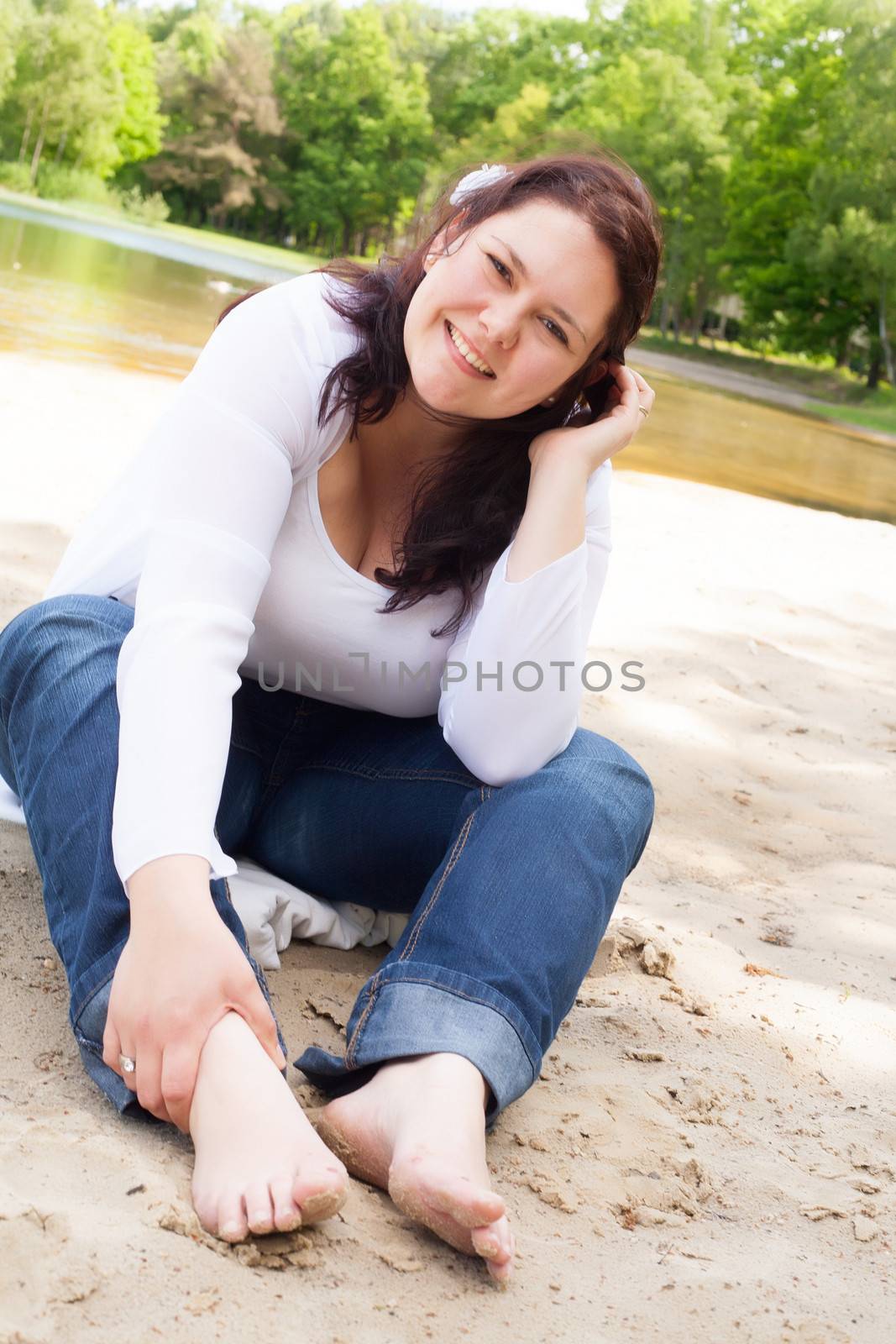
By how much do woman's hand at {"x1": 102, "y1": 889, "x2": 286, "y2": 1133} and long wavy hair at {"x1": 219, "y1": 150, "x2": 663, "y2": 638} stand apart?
1.96 feet

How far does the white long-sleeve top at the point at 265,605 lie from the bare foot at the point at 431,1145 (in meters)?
0.31

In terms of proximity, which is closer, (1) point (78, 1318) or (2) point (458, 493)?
(1) point (78, 1318)

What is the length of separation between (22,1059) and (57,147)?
4361cm

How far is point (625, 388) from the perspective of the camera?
1951 mm

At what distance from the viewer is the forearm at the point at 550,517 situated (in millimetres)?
1711

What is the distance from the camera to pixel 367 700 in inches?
73.0

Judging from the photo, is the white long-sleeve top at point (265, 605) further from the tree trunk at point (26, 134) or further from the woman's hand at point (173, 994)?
the tree trunk at point (26, 134)

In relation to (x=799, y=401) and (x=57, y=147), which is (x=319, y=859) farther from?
(x=57, y=147)

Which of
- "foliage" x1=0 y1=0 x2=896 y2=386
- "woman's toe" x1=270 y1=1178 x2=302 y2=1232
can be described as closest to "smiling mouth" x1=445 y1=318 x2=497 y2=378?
"woman's toe" x1=270 y1=1178 x2=302 y2=1232

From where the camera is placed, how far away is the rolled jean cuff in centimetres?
139

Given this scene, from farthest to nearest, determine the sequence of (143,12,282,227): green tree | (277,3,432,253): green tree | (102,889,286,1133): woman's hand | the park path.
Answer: (277,3,432,253): green tree, (143,12,282,227): green tree, the park path, (102,889,286,1133): woman's hand

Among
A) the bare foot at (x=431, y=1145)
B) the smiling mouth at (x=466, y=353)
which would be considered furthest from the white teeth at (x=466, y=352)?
the bare foot at (x=431, y=1145)

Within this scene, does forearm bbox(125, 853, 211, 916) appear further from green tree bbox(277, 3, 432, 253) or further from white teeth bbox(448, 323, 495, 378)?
green tree bbox(277, 3, 432, 253)

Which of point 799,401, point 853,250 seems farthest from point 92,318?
point 853,250
